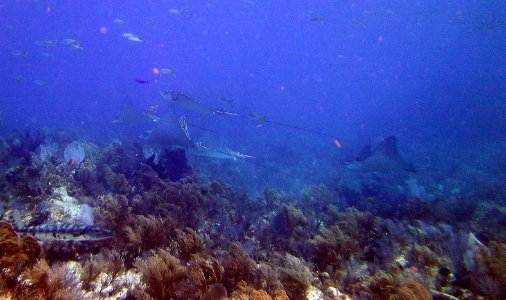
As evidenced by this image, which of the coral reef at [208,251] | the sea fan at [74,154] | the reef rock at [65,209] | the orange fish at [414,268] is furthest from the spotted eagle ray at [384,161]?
the sea fan at [74,154]

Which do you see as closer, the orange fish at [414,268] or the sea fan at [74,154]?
the orange fish at [414,268]

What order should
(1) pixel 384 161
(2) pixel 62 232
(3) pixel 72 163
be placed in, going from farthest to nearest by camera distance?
(1) pixel 384 161
(3) pixel 72 163
(2) pixel 62 232

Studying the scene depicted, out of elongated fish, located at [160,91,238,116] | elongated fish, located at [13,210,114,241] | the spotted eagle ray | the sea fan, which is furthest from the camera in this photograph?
elongated fish, located at [160,91,238,116]

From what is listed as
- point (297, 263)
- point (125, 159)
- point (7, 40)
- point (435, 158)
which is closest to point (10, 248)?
point (297, 263)

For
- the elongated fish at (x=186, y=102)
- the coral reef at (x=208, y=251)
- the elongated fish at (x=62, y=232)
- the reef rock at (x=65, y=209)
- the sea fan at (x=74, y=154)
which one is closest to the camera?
the coral reef at (x=208, y=251)

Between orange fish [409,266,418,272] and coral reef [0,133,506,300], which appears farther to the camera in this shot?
orange fish [409,266,418,272]

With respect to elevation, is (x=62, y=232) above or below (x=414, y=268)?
below

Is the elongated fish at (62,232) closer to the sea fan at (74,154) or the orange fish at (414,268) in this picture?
the orange fish at (414,268)

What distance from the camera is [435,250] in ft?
15.7

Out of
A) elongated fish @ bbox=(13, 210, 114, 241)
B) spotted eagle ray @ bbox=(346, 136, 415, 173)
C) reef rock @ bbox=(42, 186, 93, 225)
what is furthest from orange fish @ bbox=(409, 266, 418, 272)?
spotted eagle ray @ bbox=(346, 136, 415, 173)

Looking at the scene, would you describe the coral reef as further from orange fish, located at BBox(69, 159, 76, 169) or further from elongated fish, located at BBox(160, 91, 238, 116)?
elongated fish, located at BBox(160, 91, 238, 116)

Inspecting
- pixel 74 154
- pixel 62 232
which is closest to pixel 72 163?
pixel 74 154

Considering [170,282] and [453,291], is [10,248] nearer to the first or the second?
[170,282]

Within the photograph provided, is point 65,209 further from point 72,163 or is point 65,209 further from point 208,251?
point 208,251
